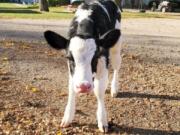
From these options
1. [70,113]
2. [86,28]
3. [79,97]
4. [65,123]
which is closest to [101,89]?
[70,113]

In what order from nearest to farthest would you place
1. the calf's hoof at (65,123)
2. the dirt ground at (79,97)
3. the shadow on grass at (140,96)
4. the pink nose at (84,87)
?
the pink nose at (84,87)
the calf's hoof at (65,123)
the dirt ground at (79,97)
the shadow on grass at (140,96)

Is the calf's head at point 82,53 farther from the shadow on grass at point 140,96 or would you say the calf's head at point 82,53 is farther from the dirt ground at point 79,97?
the shadow on grass at point 140,96

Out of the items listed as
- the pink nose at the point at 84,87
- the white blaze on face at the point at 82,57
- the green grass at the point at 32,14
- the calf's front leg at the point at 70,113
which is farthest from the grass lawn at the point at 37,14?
the pink nose at the point at 84,87

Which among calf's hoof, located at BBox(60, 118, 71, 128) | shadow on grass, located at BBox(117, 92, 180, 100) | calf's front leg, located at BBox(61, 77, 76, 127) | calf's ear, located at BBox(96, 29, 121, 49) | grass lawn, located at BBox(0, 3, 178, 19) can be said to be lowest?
grass lawn, located at BBox(0, 3, 178, 19)

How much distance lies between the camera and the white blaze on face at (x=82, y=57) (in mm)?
5785

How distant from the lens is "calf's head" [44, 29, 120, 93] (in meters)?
5.74

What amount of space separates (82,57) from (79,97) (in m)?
2.58

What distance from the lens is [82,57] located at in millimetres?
5867

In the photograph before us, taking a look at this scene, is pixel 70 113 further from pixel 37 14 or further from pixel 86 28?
pixel 37 14

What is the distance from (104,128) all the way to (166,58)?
6.73m

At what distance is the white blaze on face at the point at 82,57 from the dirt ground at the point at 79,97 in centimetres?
118

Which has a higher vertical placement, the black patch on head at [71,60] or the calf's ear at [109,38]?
the calf's ear at [109,38]

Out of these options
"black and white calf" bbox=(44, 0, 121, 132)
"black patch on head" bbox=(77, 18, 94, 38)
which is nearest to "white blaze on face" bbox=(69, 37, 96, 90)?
"black and white calf" bbox=(44, 0, 121, 132)

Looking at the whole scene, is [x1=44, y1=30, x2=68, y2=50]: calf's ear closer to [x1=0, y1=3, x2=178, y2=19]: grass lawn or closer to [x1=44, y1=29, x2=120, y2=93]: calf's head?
[x1=44, y1=29, x2=120, y2=93]: calf's head
